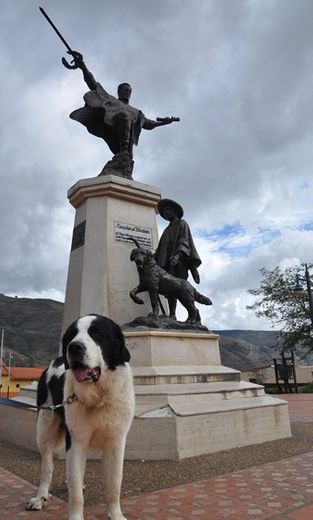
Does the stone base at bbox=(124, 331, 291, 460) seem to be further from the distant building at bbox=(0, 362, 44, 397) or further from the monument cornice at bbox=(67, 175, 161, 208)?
the distant building at bbox=(0, 362, 44, 397)

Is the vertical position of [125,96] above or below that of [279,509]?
above

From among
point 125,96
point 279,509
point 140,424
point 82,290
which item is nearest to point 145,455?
point 140,424

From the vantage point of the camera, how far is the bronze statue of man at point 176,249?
303 inches

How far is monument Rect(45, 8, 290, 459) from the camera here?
5.41m

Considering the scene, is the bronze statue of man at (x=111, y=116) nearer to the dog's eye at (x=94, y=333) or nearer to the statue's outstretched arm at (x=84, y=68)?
the statue's outstretched arm at (x=84, y=68)

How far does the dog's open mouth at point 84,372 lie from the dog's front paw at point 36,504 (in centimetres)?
142

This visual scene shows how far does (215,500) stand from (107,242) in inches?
199

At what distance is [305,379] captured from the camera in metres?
35.7

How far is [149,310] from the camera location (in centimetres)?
774

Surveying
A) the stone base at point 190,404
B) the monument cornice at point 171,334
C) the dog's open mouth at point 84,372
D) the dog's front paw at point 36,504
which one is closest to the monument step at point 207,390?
the stone base at point 190,404

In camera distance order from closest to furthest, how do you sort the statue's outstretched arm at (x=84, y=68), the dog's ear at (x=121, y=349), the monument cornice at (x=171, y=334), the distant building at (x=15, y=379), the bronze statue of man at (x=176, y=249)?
the dog's ear at (x=121, y=349) → the monument cornice at (x=171, y=334) → the bronze statue of man at (x=176, y=249) → the statue's outstretched arm at (x=84, y=68) → the distant building at (x=15, y=379)

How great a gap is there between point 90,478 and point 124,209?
17.0 ft

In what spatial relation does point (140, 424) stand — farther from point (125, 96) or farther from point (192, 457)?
point (125, 96)

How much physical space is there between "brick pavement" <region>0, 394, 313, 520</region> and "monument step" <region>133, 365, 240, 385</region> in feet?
5.94
